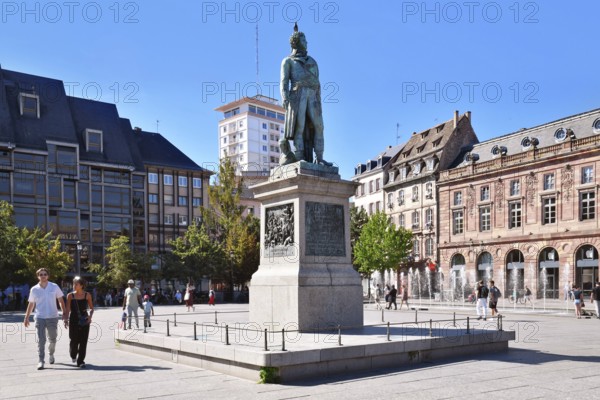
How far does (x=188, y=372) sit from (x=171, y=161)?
2468 inches

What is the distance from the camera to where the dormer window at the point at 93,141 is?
6159 cm

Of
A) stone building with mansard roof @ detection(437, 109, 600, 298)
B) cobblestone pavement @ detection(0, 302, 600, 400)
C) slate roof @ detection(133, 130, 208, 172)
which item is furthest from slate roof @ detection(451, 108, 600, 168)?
cobblestone pavement @ detection(0, 302, 600, 400)

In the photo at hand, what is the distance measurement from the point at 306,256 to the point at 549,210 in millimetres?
44631

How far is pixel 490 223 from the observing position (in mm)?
57281

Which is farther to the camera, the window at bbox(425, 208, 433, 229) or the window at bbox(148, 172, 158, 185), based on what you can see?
the window at bbox(148, 172, 158, 185)

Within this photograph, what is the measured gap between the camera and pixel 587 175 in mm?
47531

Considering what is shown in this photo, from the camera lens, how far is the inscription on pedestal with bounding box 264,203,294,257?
1270 centimetres

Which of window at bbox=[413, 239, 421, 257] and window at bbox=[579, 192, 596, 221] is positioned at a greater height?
window at bbox=[579, 192, 596, 221]

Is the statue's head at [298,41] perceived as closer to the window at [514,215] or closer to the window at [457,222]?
the window at [514,215]

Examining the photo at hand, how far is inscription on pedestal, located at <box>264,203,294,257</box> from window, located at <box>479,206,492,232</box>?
4807 centimetres

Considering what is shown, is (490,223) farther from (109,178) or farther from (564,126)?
(109,178)

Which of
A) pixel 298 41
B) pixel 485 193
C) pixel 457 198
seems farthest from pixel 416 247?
pixel 298 41

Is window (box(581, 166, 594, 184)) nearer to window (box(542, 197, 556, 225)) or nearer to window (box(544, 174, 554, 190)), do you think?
window (box(544, 174, 554, 190))

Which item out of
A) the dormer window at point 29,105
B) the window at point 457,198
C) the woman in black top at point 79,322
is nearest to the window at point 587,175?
the window at point 457,198
